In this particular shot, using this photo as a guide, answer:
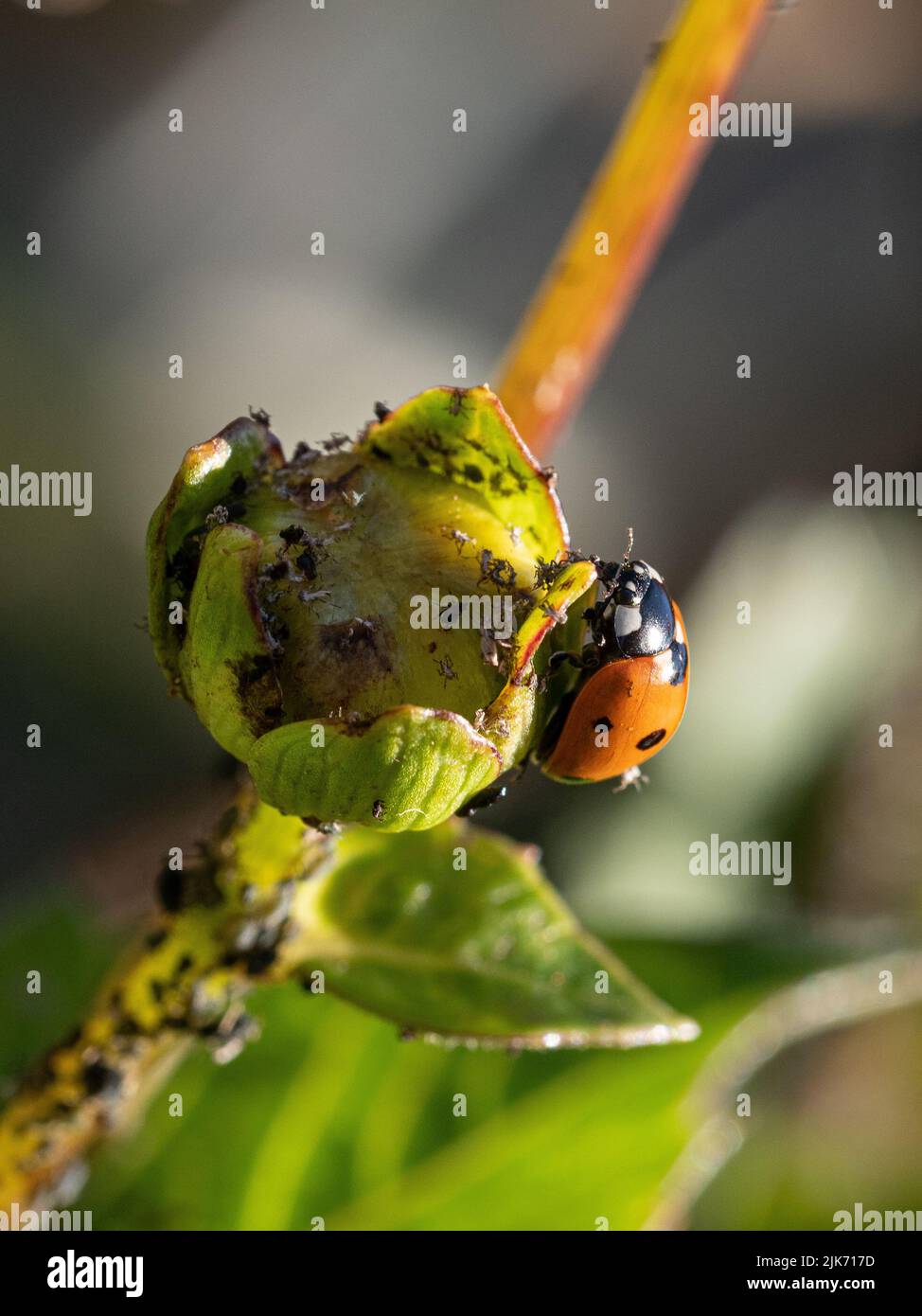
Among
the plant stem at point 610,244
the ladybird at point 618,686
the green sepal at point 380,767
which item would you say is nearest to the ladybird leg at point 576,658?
the ladybird at point 618,686

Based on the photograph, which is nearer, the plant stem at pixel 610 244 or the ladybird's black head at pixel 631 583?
the ladybird's black head at pixel 631 583

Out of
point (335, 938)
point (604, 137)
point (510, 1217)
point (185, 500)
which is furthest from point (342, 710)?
point (604, 137)

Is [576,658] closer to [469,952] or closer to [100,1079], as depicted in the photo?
[469,952]

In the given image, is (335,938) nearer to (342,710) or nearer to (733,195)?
(342,710)

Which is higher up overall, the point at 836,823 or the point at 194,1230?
the point at 836,823

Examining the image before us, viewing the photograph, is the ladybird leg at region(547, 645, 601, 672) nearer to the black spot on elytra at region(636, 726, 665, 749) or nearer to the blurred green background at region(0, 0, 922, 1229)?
the black spot on elytra at region(636, 726, 665, 749)

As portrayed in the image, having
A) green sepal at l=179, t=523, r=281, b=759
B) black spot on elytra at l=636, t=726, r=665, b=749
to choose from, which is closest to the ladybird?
black spot on elytra at l=636, t=726, r=665, b=749

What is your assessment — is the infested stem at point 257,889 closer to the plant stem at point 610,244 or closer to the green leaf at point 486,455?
the plant stem at point 610,244
